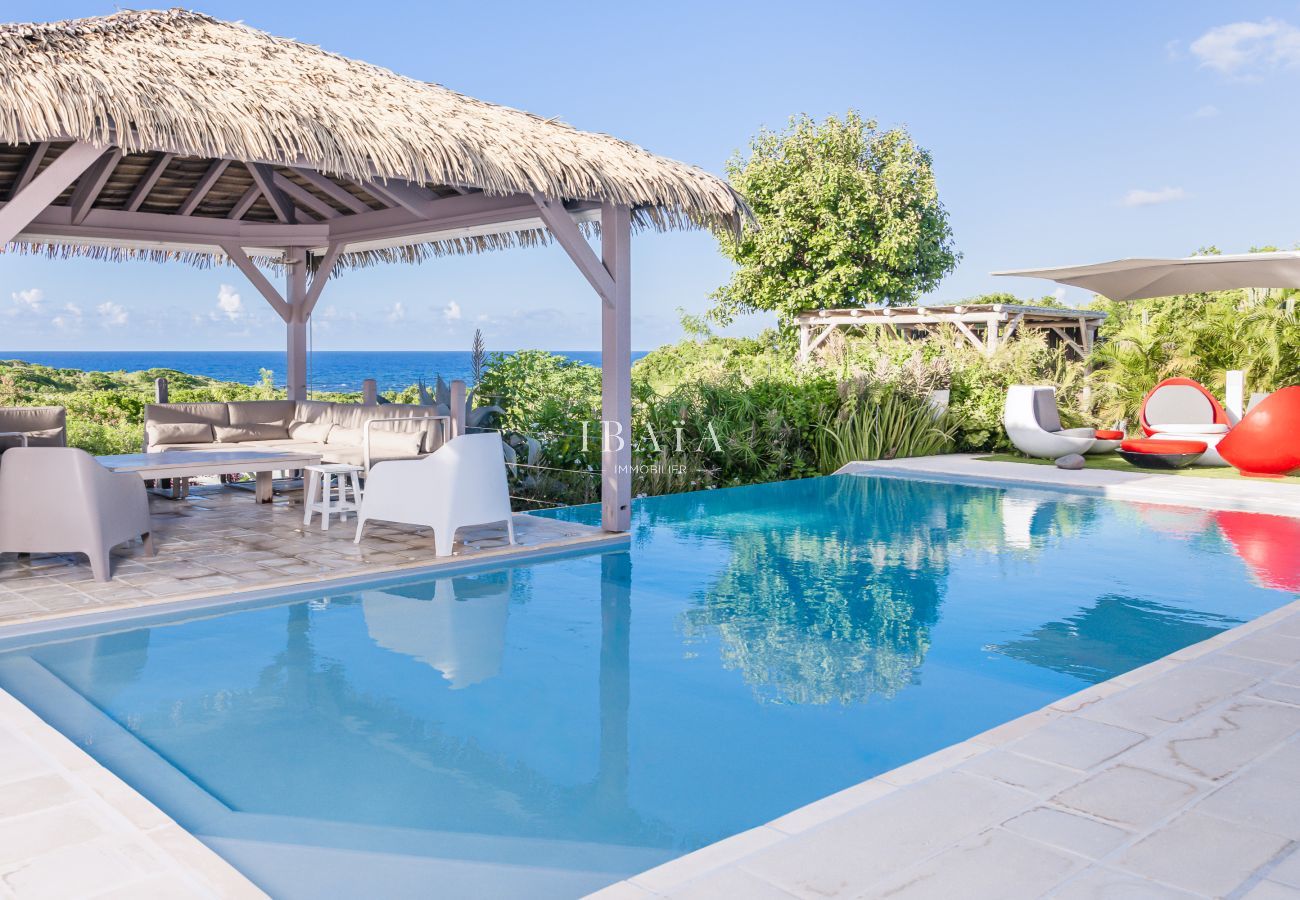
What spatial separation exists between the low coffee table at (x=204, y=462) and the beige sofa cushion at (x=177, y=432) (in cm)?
134

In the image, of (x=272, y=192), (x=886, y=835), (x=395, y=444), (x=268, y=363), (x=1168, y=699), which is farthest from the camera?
(x=268, y=363)

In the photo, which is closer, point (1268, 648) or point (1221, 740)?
point (1221, 740)

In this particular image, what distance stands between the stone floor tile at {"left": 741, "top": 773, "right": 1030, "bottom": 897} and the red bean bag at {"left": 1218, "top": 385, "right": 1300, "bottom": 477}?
31.9 ft

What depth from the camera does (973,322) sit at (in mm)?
18422

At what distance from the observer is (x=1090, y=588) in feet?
20.5

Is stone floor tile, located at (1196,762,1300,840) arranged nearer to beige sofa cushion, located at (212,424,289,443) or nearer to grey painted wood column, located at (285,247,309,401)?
beige sofa cushion, located at (212,424,289,443)

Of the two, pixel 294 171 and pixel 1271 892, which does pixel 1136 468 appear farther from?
pixel 1271 892

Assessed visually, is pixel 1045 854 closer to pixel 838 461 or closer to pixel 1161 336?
pixel 838 461

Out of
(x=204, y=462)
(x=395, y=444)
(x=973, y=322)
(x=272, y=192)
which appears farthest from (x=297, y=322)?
(x=973, y=322)

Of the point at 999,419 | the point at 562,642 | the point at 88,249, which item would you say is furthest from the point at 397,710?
the point at 999,419

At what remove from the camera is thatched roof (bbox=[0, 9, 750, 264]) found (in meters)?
5.16

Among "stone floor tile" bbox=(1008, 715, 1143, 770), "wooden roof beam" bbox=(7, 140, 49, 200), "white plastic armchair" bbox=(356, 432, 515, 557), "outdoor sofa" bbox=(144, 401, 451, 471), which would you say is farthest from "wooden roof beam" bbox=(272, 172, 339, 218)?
"stone floor tile" bbox=(1008, 715, 1143, 770)

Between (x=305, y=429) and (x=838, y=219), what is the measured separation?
16.7 meters

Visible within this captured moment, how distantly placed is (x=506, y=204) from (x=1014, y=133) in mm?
24711
